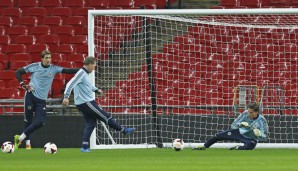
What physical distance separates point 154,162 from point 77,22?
11978mm

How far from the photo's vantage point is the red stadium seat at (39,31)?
24016 mm

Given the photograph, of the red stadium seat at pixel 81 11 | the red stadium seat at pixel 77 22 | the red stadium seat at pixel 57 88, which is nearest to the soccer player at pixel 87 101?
the red stadium seat at pixel 57 88

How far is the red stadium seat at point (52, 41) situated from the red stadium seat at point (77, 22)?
624 mm

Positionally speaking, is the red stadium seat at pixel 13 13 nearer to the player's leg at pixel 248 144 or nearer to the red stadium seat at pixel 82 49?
the red stadium seat at pixel 82 49

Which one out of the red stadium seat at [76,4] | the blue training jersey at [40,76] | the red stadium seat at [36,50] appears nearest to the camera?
the blue training jersey at [40,76]

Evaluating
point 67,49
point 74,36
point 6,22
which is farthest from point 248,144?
point 6,22

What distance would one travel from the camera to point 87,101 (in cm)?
1573

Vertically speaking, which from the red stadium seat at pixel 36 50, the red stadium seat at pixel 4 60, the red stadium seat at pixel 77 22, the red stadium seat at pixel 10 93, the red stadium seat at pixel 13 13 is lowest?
the red stadium seat at pixel 10 93

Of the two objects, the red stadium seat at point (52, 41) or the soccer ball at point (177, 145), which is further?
the red stadium seat at point (52, 41)

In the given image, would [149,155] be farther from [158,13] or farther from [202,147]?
[158,13]

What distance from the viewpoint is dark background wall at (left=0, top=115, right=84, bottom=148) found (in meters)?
18.6

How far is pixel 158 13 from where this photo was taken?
1727 cm

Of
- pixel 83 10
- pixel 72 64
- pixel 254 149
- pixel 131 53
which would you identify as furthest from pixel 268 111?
pixel 83 10

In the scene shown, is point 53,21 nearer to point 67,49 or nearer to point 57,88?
point 67,49
